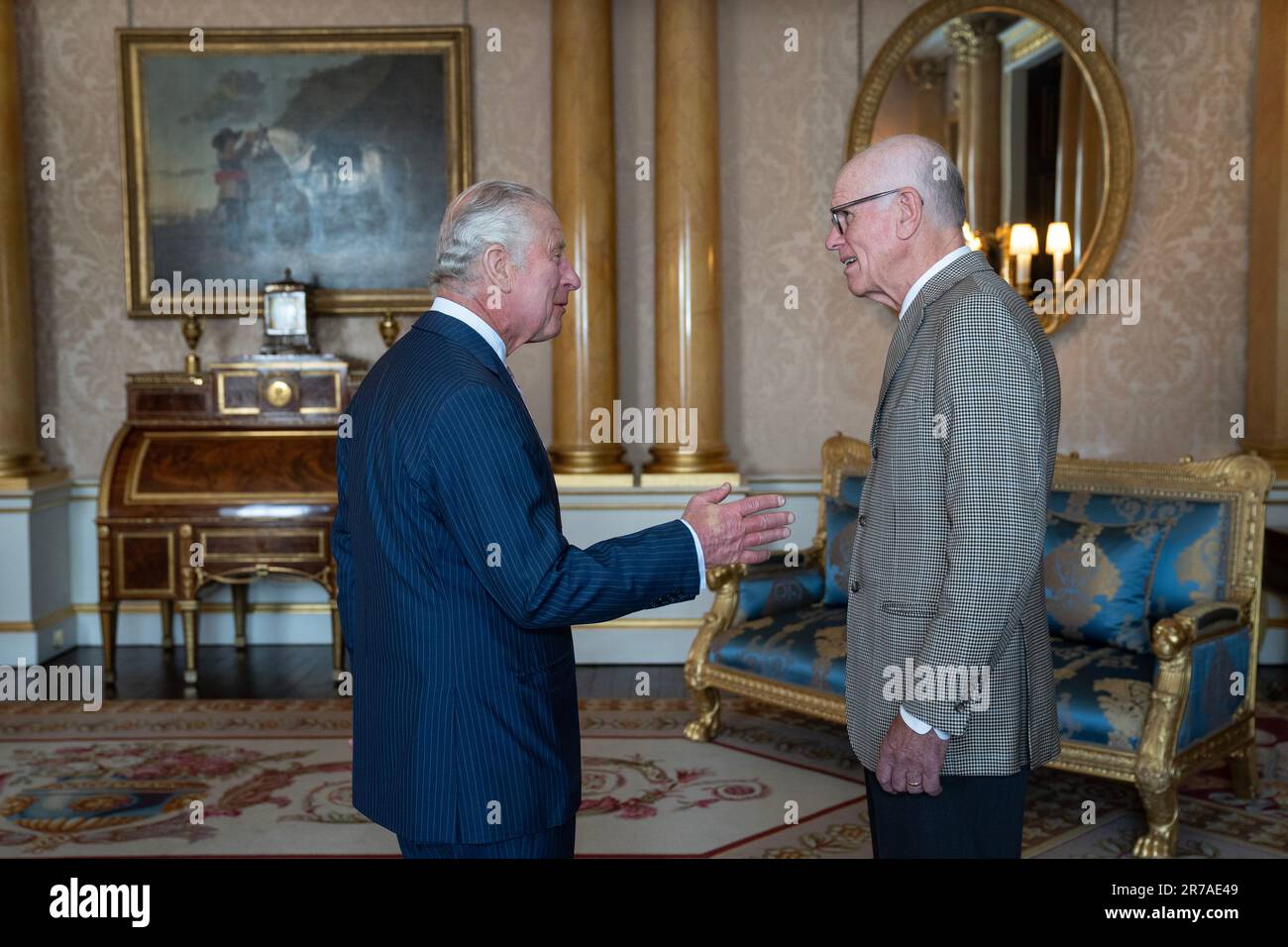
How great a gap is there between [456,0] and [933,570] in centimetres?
519

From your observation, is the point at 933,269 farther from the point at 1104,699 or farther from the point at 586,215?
the point at 586,215

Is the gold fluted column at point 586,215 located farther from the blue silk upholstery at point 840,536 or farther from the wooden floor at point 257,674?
the blue silk upholstery at point 840,536

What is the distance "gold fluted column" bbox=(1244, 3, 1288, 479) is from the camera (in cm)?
568

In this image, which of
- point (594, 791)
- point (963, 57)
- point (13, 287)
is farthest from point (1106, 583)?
point (13, 287)

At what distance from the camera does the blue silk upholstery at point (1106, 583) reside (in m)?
3.88

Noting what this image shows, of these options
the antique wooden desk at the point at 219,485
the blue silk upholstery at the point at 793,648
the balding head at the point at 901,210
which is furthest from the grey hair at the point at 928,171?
the antique wooden desk at the point at 219,485

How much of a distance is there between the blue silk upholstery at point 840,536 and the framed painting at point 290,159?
246 centimetres

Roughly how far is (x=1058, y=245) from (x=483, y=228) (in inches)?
192

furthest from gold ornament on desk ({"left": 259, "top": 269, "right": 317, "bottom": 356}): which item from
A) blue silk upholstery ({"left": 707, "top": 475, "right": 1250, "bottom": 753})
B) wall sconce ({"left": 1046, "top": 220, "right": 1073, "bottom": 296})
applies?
wall sconce ({"left": 1046, "top": 220, "right": 1073, "bottom": 296})

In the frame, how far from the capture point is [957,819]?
1822 mm

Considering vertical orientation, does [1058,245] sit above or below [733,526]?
above

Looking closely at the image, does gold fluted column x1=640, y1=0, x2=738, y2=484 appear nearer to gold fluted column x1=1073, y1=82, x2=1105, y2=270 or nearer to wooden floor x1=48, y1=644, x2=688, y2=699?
wooden floor x1=48, y1=644, x2=688, y2=699

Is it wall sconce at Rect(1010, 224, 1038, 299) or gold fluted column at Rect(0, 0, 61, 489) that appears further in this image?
wall sconce at Rect(1010, 224, 1038, 299)

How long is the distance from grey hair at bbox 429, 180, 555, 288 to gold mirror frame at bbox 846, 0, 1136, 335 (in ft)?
A: 14.8
